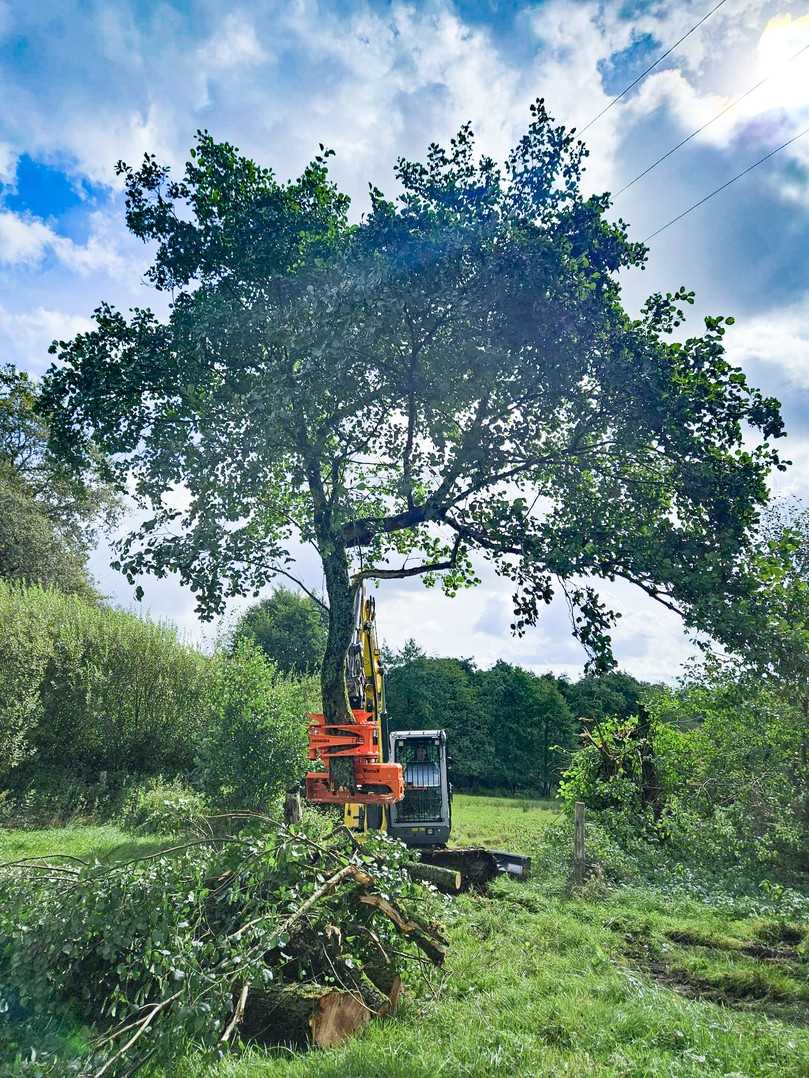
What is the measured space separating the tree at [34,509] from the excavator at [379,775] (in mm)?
16444

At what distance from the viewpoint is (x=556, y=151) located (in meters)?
9.15

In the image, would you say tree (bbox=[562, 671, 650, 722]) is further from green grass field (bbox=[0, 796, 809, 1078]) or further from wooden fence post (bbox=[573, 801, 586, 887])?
green grass field (bbox=[0, 796, 809, 1078])

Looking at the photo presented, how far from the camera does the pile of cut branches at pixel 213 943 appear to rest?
180 inches

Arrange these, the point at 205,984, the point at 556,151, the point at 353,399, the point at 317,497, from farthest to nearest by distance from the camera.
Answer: the point at 317,497, the point at 353,399, the point at 556,151, the point at 205,984

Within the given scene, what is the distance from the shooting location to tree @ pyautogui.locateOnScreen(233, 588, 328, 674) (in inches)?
1757

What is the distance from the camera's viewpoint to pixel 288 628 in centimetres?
4575

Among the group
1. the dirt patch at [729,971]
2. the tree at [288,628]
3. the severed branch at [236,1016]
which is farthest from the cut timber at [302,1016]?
the tree at [288,628]

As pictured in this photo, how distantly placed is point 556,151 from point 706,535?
544cm

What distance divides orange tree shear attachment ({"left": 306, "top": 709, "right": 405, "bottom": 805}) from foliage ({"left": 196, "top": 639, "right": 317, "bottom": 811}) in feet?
33.0

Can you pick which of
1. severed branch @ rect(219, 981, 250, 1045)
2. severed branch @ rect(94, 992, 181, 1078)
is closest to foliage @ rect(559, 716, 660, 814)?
severed branch @ rect(219, 981, 250, 1045)

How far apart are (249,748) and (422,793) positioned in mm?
5620

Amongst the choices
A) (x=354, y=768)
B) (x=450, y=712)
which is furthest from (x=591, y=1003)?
(x=450, y=712)

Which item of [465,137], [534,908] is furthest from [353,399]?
[534,908]

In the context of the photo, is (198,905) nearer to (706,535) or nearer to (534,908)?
(534,908)
